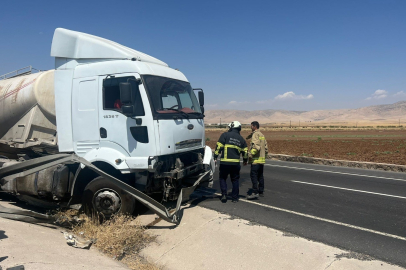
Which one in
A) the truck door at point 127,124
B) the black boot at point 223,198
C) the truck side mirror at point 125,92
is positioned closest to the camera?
the truck side mirror at point 125,92

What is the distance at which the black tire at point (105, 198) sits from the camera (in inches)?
221

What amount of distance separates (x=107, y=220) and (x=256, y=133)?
3.85m

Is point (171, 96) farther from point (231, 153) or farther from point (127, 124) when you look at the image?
point (231, 153)

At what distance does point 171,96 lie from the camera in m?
6.20

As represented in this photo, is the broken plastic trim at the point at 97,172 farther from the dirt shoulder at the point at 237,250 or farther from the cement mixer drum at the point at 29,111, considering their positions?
the cement mixer drum at the point at 29,111

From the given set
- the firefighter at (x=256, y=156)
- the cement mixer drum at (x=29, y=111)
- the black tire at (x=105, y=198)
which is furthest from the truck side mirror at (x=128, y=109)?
the firefighter at (x=256, y=156)

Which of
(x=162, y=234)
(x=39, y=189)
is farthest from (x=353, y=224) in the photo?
(x=39, y=189)

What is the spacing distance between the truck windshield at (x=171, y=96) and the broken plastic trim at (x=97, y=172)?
4.60ft

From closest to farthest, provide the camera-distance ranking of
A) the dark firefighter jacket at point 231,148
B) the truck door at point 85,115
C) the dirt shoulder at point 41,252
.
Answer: the dirt shoulder at point 41,252, the truck door at point 85,115, the dark firefighter jacket at point 231,148

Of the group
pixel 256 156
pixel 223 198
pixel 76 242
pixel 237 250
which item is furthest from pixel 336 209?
pixel 76 242

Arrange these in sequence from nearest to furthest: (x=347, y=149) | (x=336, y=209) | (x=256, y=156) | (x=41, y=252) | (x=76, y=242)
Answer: (x=41, y=252), (x=76, y=242), (x=336, y=209), (x=256, y=156), (x=347, y=149)

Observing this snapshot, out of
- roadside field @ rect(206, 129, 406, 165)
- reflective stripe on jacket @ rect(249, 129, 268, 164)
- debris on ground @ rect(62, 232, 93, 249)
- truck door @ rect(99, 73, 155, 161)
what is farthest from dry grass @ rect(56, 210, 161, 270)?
roadside field @ rect(206, 129, 406, 165)

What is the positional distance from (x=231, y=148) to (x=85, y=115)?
9.92 feet

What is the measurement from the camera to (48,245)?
457 centimetres
